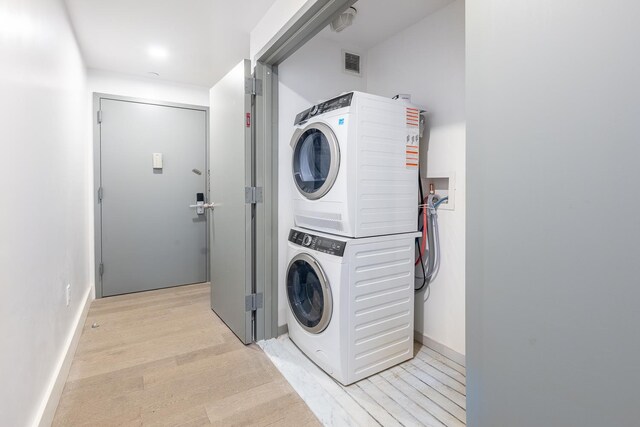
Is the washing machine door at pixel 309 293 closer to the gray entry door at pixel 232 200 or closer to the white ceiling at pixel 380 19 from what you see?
the gray entry door at pixel 232 200

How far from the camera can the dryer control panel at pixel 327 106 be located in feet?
5.66

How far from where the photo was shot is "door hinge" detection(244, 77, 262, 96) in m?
2.13

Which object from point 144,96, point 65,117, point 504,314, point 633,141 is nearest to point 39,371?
point 65,117

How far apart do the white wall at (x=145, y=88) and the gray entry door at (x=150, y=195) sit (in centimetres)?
11

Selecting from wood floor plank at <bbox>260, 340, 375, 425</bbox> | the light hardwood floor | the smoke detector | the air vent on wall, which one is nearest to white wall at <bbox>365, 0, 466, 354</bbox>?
the air vent on wall

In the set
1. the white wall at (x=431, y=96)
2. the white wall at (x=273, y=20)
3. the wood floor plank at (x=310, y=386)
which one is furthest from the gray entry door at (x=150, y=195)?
the wood floor plank at (x=310, y=386)

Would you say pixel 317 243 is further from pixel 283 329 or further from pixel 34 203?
pixel 34 203

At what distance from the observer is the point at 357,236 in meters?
1.74

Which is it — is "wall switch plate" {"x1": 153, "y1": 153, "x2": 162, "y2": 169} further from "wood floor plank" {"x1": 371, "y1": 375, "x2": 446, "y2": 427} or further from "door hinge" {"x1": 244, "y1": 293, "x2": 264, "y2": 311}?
"wood floor plank" {"x1": 371, "y1": 375, "x2": 446, "y2": 427}

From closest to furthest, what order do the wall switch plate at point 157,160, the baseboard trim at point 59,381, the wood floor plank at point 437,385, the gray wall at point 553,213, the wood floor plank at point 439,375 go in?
the gray wall at point 553,213
the baseboard trim at point 59,381
the wood floor plank at point 437,385
the wood floor plank at point 439,375
the wall switch plate at point 157,160

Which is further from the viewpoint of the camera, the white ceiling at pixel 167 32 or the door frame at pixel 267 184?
the door frame at pixel 267 184

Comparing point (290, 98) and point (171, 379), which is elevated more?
point (290, 98)

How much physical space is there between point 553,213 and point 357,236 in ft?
3.66

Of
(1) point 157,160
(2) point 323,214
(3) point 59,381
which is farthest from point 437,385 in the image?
(1) point 157,160
